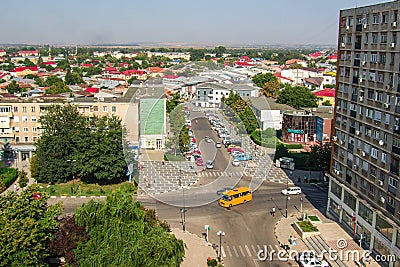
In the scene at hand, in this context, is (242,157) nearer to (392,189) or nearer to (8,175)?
(8,175)

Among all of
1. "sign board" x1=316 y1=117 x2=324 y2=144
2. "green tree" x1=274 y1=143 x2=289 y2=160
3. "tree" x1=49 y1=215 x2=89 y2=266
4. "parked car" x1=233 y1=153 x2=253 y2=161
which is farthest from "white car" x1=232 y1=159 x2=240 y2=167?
"tree" x1=49 y1=215 x2=89 y2=266

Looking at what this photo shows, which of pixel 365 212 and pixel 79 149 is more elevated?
pixel 79 149

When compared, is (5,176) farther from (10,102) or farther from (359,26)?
(359,26)

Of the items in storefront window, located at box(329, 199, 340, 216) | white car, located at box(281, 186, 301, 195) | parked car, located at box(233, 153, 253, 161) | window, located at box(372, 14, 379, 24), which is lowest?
white car, located at box(281, 186, 301, 195)

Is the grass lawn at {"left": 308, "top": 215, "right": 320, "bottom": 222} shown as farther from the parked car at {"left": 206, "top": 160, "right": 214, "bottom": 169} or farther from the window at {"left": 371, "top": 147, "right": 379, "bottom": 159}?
the parked car at {"left": 206, "top": 160, "right": 214, "bottom": 169}

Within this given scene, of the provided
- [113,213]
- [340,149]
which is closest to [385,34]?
[340,149]

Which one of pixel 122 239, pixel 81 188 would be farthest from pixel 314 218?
pixel 81 188

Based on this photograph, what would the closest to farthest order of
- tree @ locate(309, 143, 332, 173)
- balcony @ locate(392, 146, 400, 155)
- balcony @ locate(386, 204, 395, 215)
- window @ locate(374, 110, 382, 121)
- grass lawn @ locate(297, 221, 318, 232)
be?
A: 1. balcony @ locate(392, 146, 400, 155)
2. balcony @ locate(386, 204, 395, 215)
3. window @ locate(374, 110, 382, 121)
4. grass lawn @ locate(297, 221, 318, 232)
5. tree @ locate(309, 143, 332, 173)

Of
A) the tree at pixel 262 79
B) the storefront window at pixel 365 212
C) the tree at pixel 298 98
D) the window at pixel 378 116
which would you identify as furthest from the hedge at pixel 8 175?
the tree at pixel 262 79
